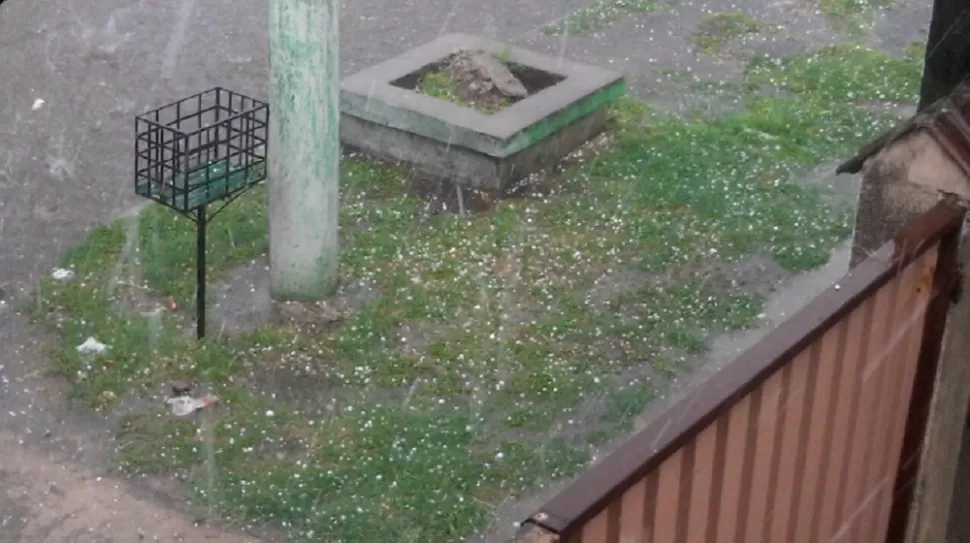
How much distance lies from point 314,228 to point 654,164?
8.85 ft

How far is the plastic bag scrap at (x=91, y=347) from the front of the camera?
6.96m

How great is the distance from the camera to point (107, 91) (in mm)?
10398

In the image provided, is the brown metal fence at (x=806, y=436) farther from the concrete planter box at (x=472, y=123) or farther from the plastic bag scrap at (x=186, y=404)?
the concrete planter box at (x=472, y=123)

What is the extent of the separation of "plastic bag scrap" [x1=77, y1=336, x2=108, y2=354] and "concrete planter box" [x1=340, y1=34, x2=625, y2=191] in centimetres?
267

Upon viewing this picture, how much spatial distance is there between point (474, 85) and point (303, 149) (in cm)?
226

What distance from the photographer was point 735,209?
8.61m

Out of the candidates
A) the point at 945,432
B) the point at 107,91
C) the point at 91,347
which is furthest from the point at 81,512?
the point at 107,91

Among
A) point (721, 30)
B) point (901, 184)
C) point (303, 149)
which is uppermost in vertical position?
point (901, 184)

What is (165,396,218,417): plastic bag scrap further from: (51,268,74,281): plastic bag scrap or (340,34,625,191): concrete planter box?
(340,34,625,191): concrete planter box

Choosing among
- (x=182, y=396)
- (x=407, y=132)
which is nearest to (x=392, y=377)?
(x=182, y=396)

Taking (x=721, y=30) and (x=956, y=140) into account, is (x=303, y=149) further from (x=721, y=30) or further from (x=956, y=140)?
(x=721, y=30)

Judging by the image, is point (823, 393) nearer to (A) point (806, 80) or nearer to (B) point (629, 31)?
Answer: (A) point (806, 80)

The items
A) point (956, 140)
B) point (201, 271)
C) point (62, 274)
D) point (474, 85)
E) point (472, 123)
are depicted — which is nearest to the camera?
point (956, 140)

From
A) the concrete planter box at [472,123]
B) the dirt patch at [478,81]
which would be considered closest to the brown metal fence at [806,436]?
the concrete planter box at [472,123]
